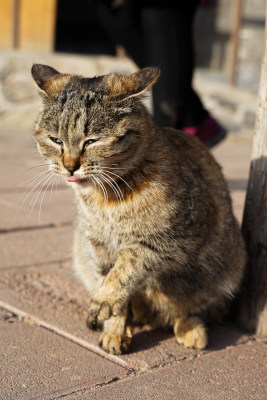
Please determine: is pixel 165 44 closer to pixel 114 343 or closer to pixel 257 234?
pixel 257 234

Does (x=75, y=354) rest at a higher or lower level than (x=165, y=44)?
lower

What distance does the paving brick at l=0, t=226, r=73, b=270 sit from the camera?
11.5 ft

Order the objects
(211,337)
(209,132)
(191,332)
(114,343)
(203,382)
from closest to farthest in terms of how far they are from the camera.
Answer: (203,382)
(114,343)
(191,332)
(211,337)
(209,132)

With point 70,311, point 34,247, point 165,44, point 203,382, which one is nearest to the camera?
point 203,382

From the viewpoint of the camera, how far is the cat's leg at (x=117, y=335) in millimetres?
2545

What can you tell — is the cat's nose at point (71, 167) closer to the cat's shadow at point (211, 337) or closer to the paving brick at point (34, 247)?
the cat's shadow at point (211, 337)

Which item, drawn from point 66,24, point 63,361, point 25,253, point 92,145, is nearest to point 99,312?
point 63,361

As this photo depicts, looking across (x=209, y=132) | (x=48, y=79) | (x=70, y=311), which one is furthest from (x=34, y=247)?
(x=209, y=132)

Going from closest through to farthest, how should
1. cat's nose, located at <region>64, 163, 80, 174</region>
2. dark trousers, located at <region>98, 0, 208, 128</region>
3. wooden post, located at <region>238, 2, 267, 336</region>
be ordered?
cat's nose, located at <region>64, 163, 80, 174</region> → wooden post, located at <region>238, 2, 267, 336</region> → dark trousers, located at <region>98, 0, 208, 128</region>

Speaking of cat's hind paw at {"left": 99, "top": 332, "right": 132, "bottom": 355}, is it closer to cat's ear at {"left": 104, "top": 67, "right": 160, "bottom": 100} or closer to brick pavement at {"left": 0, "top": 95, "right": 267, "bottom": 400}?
brick pavement at {"left": 0, "top": 95, "right": 267, "bottom": 400}

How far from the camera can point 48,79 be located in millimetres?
2781

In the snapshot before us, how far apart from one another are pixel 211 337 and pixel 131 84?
119 cm

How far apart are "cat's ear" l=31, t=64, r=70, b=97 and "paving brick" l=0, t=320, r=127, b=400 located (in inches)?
40.4

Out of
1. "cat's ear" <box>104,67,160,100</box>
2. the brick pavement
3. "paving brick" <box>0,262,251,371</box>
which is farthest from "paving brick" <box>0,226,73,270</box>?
"cat's ear" <box>104,67,160,100</box>
